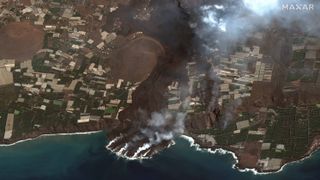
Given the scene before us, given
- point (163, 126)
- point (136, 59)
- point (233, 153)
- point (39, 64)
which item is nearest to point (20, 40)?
point (39, 64)

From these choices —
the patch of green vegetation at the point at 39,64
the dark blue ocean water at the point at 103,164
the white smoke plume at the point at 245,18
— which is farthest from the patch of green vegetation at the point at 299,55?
the patch of green vegetation at the point at 39,64

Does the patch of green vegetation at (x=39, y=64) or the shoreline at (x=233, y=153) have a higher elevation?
the patch of green vegetation at (x=39, y=64)

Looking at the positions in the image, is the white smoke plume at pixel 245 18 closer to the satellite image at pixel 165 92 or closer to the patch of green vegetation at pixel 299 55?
the satellite image at pixel 165 92

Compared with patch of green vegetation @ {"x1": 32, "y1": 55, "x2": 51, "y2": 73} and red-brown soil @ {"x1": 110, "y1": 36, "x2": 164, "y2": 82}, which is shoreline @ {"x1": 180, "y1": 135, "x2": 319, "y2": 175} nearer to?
red-brown soil @ {"x1": 110, "y1": 36, "x2": 164, "y2": 82}

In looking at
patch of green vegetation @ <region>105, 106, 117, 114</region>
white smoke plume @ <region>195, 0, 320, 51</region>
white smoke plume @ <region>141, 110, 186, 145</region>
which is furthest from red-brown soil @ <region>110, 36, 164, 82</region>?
white smoke plume @ <region>195, 0, 320, 51</region>

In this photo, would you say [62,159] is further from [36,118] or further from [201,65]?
[201,65]

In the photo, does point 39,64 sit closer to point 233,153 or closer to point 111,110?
point 111,110

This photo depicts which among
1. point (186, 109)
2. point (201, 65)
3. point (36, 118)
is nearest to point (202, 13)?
point (201, 65)
